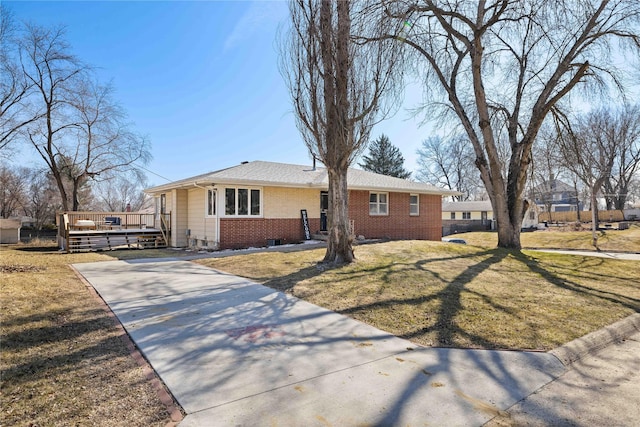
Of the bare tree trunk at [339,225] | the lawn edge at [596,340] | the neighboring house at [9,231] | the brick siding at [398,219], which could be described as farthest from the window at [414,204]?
the neighboring house at [9,231]

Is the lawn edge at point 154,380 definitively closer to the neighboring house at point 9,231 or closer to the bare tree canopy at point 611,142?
the neighboring house at point 9,231

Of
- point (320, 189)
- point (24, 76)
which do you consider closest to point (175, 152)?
point (24, 76)

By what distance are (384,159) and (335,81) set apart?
1384 inches

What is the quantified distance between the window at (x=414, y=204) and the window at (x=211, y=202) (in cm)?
1043

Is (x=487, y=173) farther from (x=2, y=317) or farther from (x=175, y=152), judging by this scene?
(x=175, y=152)

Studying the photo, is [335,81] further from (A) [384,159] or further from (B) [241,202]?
(A) [384,159]

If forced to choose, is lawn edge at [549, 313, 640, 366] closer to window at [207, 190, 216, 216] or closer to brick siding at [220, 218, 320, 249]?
brick siding at [220, 218, 320, 249]

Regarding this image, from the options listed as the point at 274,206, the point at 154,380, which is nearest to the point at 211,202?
the point at 274,206

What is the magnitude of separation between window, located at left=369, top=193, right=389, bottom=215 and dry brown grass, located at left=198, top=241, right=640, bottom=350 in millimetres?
6145

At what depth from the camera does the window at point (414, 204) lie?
61.1 ft

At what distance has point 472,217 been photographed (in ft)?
134

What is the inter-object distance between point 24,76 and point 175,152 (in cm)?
1123

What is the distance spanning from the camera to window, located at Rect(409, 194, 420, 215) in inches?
733

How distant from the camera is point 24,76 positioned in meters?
17.9
